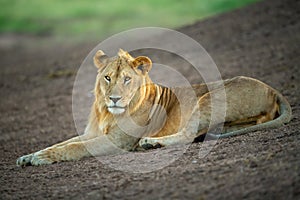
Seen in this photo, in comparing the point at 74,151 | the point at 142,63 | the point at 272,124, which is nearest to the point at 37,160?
the point at 74,151

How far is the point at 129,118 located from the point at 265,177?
6.25 ft

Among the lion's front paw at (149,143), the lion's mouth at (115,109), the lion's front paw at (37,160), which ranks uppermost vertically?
the lion's mouth at (115,109)

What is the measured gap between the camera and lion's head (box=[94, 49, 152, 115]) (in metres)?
5.44

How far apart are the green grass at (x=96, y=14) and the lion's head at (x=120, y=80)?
11.9 m

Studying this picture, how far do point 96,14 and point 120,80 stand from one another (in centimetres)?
1591

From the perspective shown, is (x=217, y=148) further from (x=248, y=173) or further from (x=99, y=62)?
(x=99, y=62)

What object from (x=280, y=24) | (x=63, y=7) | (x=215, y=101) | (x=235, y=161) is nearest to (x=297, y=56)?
(x=280, y=24)

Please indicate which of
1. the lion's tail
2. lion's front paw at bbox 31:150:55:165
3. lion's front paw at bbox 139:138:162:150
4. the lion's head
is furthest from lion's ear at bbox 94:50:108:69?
the lion's tail

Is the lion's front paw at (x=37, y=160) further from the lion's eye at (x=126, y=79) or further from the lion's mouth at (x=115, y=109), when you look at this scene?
the lion's eye at (x=126, y=79)

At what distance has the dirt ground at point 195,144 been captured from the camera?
4113 mm

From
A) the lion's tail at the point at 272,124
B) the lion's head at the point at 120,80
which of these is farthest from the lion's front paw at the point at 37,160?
the lion's tail at the point at 272,124

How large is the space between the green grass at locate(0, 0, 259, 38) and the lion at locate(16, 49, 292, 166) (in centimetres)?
1191

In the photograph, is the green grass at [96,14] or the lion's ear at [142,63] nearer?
the lion's ear at [142,63]

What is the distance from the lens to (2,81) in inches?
457
